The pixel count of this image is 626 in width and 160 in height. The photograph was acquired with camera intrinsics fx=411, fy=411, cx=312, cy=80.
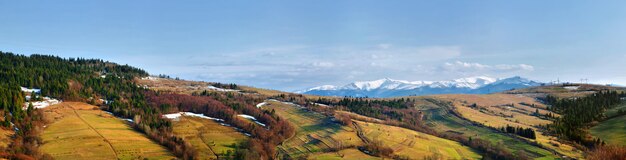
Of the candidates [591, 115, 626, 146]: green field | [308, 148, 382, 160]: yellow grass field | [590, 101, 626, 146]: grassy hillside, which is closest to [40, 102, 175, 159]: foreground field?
[308, 148, 382, 160]: yellow grass field

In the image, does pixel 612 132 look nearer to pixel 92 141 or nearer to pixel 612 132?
pixel 612 132

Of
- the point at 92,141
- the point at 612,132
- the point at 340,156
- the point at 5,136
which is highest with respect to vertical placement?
the point at 612,132

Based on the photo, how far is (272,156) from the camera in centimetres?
19338

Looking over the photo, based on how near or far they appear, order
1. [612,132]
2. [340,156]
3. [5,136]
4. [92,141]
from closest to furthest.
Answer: [612,132] < [5,136] < [92,141] < [340,156]

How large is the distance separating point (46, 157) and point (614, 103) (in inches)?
8386

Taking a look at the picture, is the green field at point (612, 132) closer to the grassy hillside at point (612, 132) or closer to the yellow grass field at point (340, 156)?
the grassy hillside at point (612, 132)

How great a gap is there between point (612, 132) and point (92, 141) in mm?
170010

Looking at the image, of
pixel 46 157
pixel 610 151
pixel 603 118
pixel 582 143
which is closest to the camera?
pixel 610 151

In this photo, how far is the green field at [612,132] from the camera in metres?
70.6

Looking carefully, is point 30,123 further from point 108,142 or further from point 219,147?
point 219,147

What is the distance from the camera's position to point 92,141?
16488 centimetres

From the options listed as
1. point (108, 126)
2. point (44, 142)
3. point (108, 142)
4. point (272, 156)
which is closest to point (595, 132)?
point (272, 156)

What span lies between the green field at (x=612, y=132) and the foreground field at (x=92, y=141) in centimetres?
14445

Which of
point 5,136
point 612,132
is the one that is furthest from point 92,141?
point 612,132
